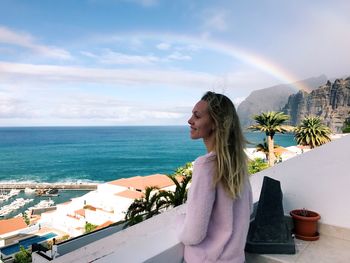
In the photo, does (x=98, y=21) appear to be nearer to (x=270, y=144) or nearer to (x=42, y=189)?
(x=42, y=189)

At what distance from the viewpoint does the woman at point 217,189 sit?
96cm

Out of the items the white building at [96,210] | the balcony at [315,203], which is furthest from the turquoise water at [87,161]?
the balcony at [315,203]

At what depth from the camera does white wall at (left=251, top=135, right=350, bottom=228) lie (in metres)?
2.10

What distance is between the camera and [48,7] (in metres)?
55.9

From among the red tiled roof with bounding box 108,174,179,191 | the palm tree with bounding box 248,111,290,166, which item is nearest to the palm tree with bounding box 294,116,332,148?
the palm tree with bounding box 248,111,290,166

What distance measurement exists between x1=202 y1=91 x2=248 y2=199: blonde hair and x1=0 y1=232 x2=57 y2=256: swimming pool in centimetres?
1986

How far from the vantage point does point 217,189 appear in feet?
3.22

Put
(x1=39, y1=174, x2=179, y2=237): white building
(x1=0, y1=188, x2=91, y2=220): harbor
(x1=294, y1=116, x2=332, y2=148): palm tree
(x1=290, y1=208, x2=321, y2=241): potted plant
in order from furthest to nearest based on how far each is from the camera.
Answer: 1. (x1=0, y1=188, x2=91, y2=220): harbor
2. (x1=294, y1=116, x2=332, y2=148): palm tree
3. (x1=39, y1=174, x2=179, y2=237): white building
4. (x1=290, y1=208, x2=321, y2=241): potted plant

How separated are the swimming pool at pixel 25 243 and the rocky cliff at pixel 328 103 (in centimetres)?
8166

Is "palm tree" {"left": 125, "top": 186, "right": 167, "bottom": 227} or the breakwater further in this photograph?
the breakwater

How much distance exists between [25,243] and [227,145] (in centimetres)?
2223

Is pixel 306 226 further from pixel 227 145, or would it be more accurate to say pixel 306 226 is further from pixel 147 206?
pixel 147 206

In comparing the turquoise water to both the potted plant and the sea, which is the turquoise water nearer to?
the sea

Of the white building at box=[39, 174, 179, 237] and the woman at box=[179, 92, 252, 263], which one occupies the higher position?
the woman at box=[179, 92, 252, 263]
